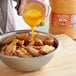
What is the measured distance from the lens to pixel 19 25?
2.30 metres

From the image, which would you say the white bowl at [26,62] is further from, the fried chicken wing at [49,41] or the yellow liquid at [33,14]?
the yellow liquid at [33,14]

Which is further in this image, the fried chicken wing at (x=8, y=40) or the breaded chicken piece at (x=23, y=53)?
the fried chicken wing at (x=8, y=40)

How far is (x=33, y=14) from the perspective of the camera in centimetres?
82

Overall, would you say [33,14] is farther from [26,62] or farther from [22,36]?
[26,62]


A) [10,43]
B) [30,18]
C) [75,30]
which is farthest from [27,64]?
[75,30]

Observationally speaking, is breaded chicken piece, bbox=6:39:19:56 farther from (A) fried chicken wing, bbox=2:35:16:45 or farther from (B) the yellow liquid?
(B) the yellow liquid

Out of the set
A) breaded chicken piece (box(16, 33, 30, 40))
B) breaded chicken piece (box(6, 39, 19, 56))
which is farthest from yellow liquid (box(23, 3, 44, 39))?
breaded chicken piece (box(6, 39, 19, 56))

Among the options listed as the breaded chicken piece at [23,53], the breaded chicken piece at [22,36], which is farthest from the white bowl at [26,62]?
the breaded chicken piece at [22,36]

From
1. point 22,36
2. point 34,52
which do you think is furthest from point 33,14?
point 34,52

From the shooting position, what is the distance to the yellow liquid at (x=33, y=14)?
81cm

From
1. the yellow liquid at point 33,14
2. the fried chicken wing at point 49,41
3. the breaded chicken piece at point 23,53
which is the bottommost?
the breaded chicken piece at point 23,53

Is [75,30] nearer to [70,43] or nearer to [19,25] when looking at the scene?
[70,43]

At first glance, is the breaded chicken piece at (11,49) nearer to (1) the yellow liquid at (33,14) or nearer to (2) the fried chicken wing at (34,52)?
(2) the fried chicken wing at (34,52)

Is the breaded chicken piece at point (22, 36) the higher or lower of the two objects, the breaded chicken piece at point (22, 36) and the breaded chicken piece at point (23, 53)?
the higher
